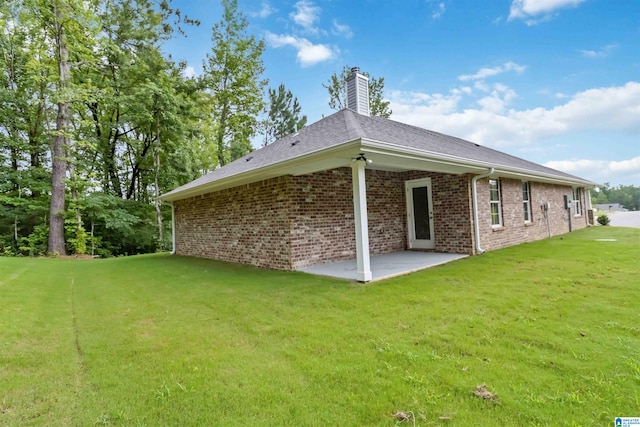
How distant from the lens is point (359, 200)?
5707mm

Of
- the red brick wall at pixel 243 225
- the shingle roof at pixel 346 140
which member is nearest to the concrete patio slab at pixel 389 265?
the red brick wall at pixel 243 225

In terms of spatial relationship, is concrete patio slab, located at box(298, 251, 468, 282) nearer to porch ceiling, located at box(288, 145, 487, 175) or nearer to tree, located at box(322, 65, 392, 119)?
porch ceiling, located at box(288, 145, 487, 175)

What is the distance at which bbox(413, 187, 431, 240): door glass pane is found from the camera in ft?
30.2

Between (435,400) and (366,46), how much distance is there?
531 inches

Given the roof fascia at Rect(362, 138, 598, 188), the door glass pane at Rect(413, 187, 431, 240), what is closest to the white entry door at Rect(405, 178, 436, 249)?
the door glass pane at Rect(413, 187, 431, 240)

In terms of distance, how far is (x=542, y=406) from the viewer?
212cm

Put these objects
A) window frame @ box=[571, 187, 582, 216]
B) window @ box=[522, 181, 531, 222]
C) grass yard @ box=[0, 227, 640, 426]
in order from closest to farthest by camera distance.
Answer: grass yard @ box=[0, 227, 640, 426], window @ box=[522, 181, 531, 222], window frame @ box=[571, 187, 582, 216]

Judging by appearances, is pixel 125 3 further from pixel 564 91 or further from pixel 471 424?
pixel 471 424

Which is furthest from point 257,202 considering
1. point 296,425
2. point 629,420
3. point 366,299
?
point 629,420

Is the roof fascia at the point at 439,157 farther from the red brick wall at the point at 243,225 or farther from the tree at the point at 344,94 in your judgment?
the tree at the point at 344,94

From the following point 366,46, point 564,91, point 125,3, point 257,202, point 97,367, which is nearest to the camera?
point 97,367

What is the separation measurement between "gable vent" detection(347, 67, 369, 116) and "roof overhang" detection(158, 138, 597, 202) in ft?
7.64

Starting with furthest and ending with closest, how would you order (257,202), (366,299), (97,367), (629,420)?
1. (257,202)
2. (366,299)
3. (97,367)
4. (629,420)

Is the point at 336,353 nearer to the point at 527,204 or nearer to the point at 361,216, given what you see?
the point at 361,216
